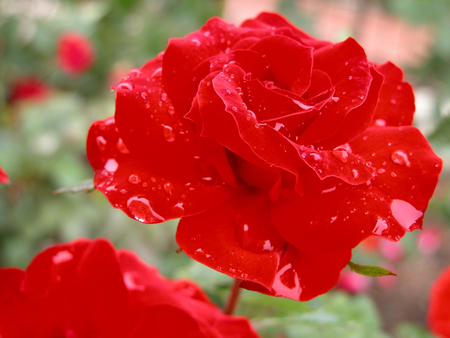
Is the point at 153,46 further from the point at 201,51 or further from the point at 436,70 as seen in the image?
the point at 201,51

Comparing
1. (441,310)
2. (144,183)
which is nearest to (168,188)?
(144,183)

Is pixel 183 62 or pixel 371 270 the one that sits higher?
pixel 183 62

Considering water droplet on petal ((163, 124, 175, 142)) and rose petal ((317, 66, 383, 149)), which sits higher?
rose petal ((317, 66, 383, 149))

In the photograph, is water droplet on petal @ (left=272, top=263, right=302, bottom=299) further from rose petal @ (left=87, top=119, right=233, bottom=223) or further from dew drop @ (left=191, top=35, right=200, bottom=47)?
dew drop @ (left=191, top=35, right=200, bottom=47)

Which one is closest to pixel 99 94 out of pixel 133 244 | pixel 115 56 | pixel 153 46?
pixel 115 56

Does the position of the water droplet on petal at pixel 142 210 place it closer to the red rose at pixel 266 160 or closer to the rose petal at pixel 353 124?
the red rose at pixel 266 160

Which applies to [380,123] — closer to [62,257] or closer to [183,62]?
[183,62]

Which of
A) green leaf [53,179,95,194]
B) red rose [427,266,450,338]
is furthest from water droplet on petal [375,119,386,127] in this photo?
red rose [427,266,450,338]
